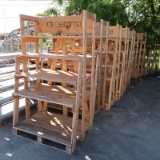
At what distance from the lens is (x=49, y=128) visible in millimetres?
3213

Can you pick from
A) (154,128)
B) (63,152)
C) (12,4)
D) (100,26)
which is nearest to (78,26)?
(100,26)

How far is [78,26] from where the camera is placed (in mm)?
2852

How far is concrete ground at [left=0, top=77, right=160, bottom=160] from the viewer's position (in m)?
2.75

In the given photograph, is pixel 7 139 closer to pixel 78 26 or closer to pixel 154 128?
pixel 78 26

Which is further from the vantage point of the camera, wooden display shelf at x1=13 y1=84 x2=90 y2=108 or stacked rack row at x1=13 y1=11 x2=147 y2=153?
wooden display shelf at x1=13 y1=84 x2=90 y2=108

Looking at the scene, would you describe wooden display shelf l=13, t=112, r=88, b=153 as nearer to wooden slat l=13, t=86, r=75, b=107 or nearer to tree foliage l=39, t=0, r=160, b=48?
wooden slat l=13, t=86, r=75, b=107

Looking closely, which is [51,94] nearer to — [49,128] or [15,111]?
[49,128]

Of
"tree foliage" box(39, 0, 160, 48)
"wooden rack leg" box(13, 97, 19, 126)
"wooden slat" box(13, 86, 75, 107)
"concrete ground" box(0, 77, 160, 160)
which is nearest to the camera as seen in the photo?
"concrete ground" box(0, 77, 160, 160)

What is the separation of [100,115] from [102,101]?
427mm

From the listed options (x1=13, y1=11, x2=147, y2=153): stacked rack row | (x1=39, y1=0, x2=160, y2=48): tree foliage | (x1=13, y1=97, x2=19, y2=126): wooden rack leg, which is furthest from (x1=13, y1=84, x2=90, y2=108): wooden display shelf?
(x1=39, y1=0, x2=160, y2=48): tree foliage

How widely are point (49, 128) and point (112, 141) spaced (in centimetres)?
114

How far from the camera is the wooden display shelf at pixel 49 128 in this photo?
2.93m

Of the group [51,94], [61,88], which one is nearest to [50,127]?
[51,94]

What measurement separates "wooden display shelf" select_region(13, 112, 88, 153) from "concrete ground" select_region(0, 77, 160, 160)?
0.15 metres
